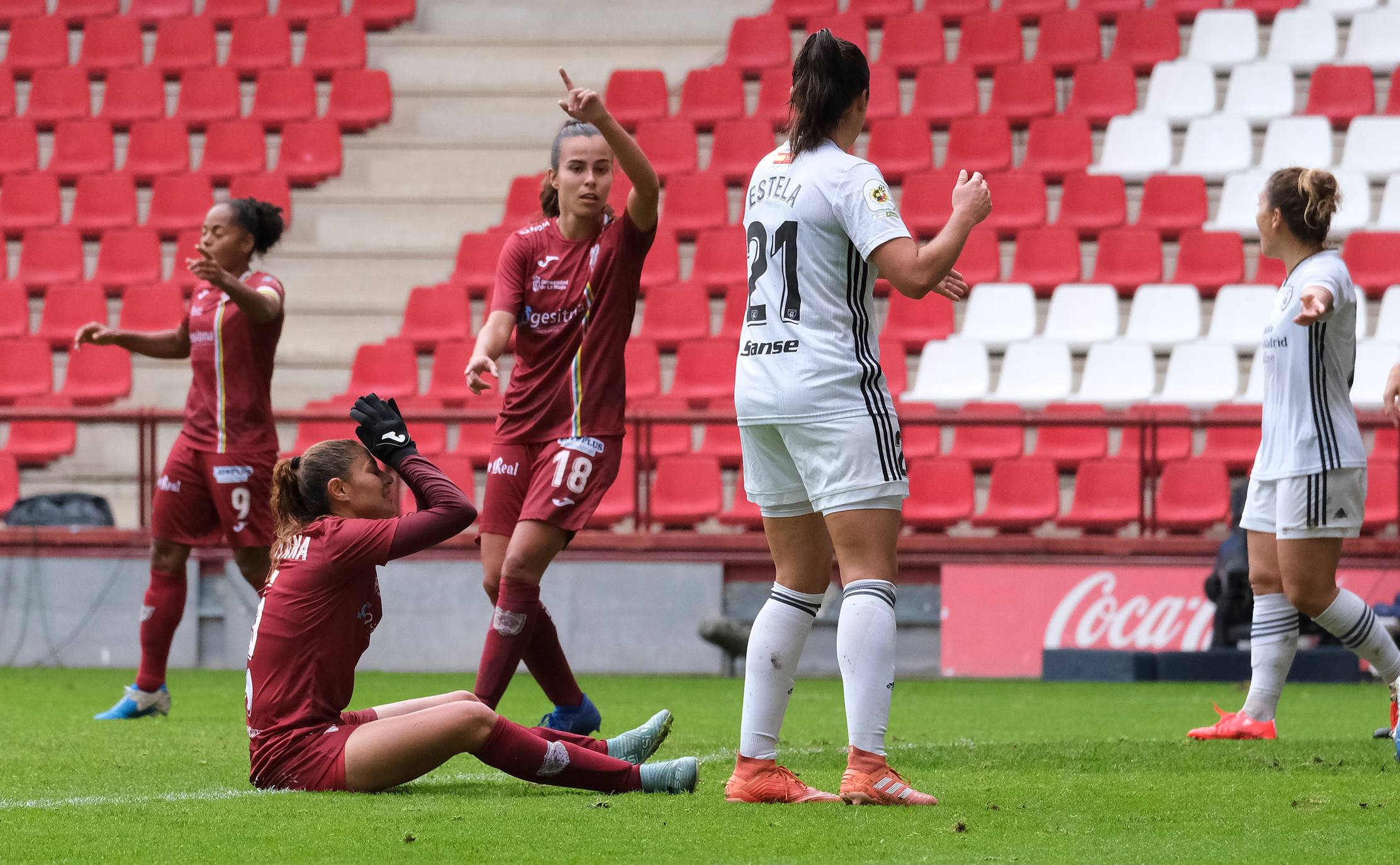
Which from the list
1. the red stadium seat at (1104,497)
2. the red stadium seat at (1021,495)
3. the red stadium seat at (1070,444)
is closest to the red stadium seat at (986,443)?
the red stadium seat at (1070,444)

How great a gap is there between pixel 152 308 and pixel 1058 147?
Answer: 7574 mm

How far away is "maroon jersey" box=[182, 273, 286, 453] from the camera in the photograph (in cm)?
721

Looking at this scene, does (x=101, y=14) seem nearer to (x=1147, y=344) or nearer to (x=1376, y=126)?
(x=1147, y=344)

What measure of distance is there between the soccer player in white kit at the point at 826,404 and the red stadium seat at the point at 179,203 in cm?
1157

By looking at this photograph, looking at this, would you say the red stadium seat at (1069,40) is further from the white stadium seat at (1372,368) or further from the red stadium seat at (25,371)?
the red stadium seat at (25,371)

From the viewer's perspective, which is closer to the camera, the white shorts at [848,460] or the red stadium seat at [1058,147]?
the white shorts at [848,460]

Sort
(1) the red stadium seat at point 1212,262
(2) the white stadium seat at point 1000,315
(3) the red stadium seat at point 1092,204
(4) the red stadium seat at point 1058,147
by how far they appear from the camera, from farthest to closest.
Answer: (4) the red stadium seat at point 1058,147, (3) the red stadium seat at point 1092,204, (1) the red stadium seat at point 1212,262, (2) the white stadium seat at point 1000,315

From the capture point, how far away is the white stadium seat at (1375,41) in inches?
586

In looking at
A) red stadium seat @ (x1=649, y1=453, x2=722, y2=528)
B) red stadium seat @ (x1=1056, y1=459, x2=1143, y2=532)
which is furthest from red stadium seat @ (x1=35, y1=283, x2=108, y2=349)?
red stadium seat @ (x1=1056, y1=459, x2=1143, y2=532)

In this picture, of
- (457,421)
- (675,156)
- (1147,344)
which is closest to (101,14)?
(675,156)

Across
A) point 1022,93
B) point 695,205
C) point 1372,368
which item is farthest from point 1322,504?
point 1022,93

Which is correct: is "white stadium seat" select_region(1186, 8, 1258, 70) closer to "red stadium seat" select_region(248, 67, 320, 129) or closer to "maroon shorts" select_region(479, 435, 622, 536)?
"red stadium seat" select_region(248, 67, 320, 129)

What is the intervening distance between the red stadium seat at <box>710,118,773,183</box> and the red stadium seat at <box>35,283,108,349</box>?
5.20 metres

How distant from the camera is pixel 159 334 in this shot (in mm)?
7523
